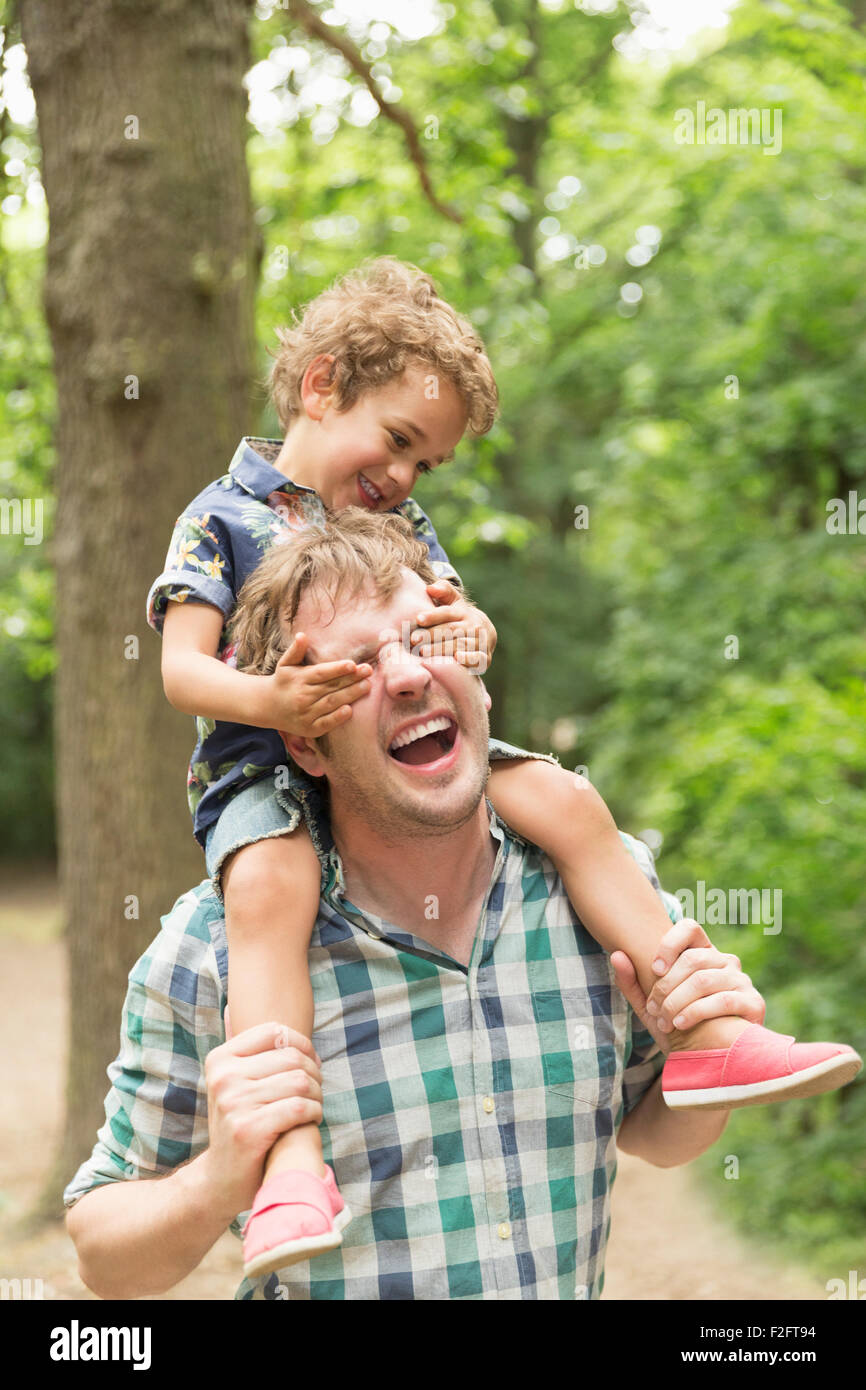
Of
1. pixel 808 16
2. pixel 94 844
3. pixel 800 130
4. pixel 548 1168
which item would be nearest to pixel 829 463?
pixel 800 130

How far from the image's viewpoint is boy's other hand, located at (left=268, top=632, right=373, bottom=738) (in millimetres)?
1778

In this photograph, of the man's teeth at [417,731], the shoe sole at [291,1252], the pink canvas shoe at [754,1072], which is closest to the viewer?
the shoe sole at [291,1252]

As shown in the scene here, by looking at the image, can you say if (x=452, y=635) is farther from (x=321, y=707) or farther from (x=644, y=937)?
(x=644, y=937)

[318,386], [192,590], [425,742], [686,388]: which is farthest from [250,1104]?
[686,388]

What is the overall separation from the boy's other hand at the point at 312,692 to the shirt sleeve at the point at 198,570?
0.30 m

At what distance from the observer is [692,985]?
1.83m

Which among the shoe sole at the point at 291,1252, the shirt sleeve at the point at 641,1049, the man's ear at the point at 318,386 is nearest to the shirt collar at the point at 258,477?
the man's ear at the point at 318,386

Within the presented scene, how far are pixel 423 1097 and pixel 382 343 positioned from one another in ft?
4.12

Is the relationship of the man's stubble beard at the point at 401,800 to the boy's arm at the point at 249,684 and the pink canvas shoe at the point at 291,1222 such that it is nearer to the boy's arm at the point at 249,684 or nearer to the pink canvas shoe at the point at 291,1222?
the boy's arm at the point at 249,684

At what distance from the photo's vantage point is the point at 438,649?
1849 millimetres

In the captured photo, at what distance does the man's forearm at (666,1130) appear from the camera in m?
2.07

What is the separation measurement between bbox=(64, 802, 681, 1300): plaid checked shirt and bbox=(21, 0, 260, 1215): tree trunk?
268 centimetres

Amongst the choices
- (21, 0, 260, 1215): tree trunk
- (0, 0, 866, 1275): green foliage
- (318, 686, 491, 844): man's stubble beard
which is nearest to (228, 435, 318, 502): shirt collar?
(318, 686, 491, 844): man's stubble beard

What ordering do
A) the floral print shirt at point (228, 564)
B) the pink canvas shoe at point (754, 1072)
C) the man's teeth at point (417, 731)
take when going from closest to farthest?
the pink canvas shoe at point (754, 1072)
the man's teeth at point (417, 731)
the floral print shirt at point (228, 564)
